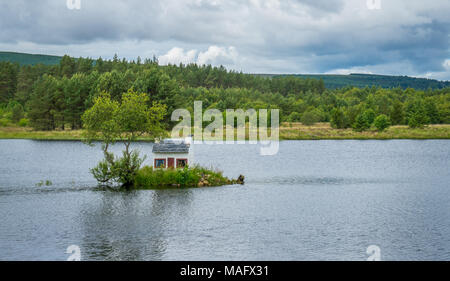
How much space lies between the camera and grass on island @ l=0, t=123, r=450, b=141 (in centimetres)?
11700

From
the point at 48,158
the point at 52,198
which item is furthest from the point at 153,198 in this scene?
the point at 48,158

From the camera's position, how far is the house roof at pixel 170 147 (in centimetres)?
4778

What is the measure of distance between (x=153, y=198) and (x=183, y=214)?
6.37 m

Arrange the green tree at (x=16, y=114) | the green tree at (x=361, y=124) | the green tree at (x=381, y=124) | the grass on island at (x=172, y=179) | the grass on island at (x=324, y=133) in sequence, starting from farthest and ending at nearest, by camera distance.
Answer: the green tree at (x=361, y=124) → the green tree at (x=381, y=124) → the green tree at (x=16, y=114) → the grass on island at (x=324, y=133) → the grass on island at (x=172, y=179)

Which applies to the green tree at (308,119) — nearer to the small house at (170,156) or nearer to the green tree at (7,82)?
the green tree at (7,82)

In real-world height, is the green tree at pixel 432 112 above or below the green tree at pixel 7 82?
below

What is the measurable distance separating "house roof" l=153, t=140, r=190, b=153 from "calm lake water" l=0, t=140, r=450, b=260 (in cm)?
551

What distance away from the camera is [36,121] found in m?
122

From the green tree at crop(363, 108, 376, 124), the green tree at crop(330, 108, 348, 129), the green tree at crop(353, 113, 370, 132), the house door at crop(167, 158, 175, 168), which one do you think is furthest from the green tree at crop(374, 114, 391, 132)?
the house door at crop(167, 158, 175, 168)

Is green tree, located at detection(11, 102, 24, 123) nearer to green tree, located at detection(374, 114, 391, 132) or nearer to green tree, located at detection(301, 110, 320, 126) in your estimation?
green tree, located at detection(301, 110, 320, 126)

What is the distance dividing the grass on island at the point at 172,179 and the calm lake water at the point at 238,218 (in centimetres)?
203

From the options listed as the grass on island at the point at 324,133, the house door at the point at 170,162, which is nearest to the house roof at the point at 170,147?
the house door at the point at 170,162

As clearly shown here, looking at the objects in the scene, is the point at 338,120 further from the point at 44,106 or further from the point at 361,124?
the point at 44,106

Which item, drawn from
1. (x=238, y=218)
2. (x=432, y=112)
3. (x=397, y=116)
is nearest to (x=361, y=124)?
(x=397, y=116)
